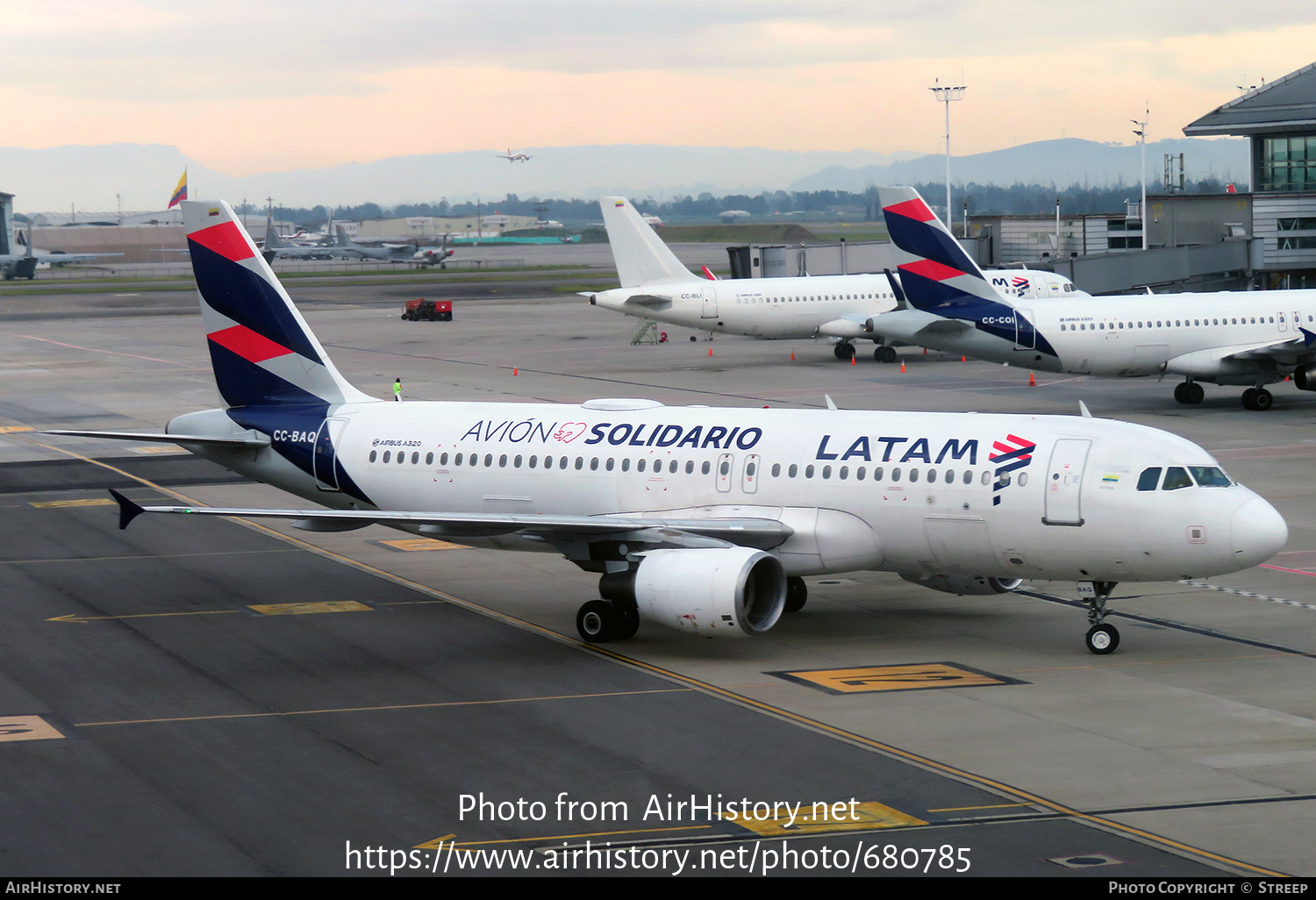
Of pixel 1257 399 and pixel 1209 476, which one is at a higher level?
pixel 1209 476

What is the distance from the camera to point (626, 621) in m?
27.4

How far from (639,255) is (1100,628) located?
5610 cm

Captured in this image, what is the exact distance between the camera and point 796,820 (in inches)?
720

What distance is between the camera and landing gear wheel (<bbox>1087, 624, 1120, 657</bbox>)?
26.2 meters

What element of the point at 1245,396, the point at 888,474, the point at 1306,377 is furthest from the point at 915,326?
the point at 888,474

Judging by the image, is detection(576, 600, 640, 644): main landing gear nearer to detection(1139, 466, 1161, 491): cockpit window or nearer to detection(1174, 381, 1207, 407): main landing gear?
detection(1139, 466, 1161, 491): cockpit window

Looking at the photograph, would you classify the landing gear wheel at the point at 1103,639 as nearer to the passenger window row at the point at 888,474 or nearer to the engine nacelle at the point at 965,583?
the engine nacelle at the point at 965,583

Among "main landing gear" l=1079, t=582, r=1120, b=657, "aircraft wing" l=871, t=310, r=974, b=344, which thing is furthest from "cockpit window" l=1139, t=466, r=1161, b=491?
"aircraft wing" l=871, t=310, r=974, b=344

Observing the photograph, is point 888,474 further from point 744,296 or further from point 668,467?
point 744,296

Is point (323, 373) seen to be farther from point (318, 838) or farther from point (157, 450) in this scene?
point (157, 450)

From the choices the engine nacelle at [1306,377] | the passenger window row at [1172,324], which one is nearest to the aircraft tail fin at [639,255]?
the passenger window row at [1172,324]

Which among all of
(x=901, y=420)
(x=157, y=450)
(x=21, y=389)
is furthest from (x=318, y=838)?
(x=21, y=389)

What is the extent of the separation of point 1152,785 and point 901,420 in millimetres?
10144

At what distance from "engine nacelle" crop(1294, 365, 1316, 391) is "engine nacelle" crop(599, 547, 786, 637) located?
129 feet
